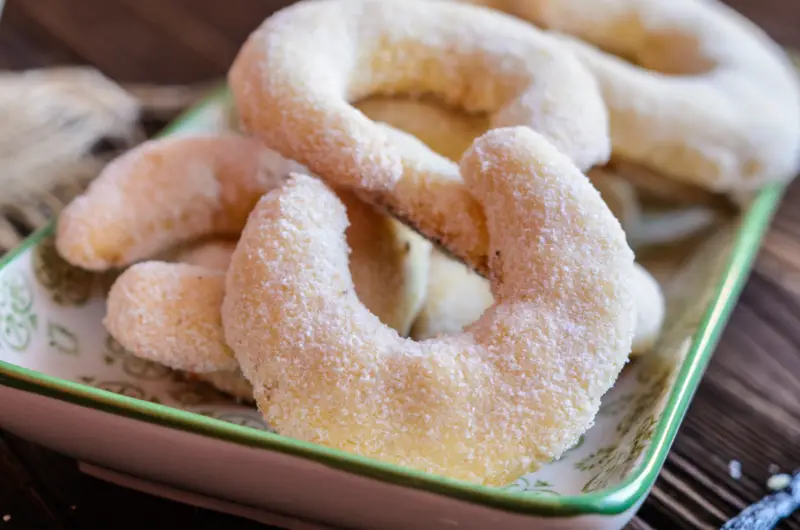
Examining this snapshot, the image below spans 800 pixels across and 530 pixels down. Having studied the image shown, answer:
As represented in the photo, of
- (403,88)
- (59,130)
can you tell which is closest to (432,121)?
(403,88)

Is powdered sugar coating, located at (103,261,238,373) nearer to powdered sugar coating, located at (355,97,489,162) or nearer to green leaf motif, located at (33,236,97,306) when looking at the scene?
green leaf motif, located at (33,236,97,306)

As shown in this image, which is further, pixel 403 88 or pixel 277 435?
pixel 403 88

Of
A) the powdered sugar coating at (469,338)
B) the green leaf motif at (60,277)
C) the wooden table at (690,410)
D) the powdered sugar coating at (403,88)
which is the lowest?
the wooden table at (690,410)

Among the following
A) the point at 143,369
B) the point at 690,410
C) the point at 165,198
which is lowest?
the point at 690,410

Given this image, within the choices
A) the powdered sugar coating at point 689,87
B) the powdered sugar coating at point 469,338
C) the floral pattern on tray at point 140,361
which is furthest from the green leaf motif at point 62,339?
the powdered sugar coating at point 689,87

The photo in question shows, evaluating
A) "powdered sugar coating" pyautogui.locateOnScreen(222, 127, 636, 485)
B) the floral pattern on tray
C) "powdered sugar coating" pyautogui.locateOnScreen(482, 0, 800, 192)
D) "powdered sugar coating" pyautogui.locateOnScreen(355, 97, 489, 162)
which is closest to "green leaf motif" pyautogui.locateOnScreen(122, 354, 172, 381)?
the floral pattern on tray

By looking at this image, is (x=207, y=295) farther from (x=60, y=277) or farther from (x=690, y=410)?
(x=690, y=410)

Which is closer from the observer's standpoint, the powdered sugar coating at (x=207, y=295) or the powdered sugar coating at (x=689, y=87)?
the powdered sugar coating at (x=207, y=295)

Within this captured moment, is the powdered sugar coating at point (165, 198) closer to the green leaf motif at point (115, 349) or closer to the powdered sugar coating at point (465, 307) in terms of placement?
the green leaf motif at point (115, 349)
